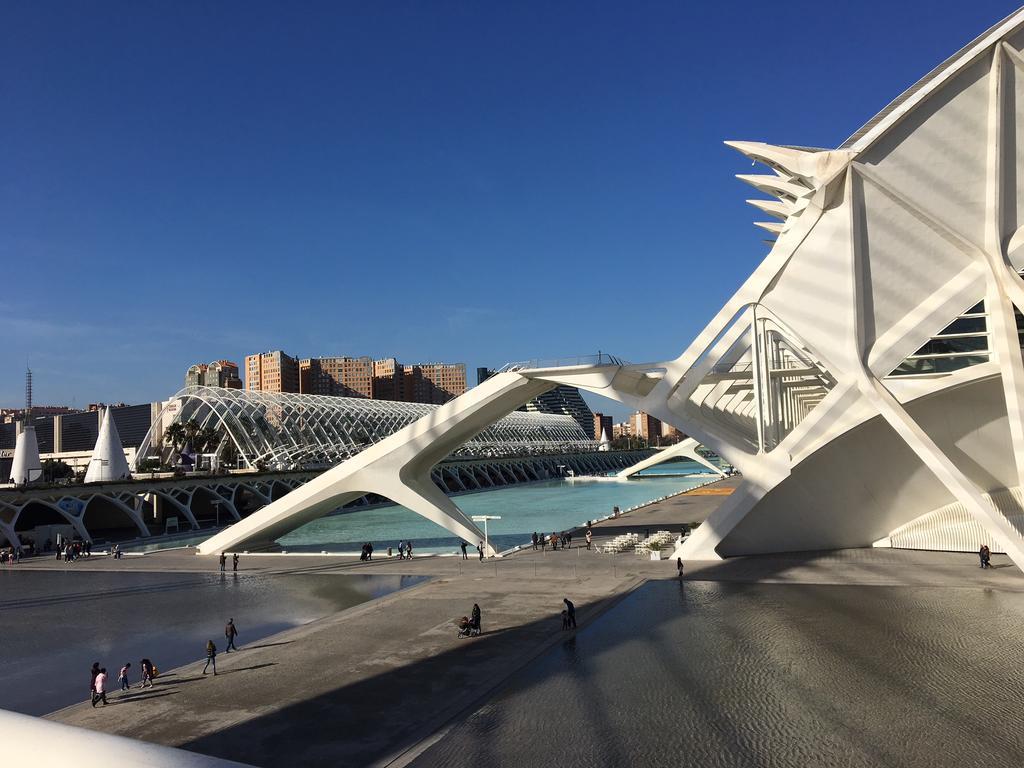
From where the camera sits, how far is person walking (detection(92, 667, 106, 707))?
35.2ft

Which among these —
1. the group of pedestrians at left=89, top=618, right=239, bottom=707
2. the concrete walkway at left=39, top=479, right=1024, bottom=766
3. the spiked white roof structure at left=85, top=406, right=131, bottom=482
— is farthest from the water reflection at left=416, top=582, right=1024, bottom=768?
the spiked white roof structure at left=85, top=406, right=131, bottom=482

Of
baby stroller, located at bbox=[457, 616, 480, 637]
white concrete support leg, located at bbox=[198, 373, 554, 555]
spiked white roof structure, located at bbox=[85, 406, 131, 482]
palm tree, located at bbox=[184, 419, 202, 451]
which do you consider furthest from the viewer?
palm tree, located at bbox=[184, 419, 202, 451]

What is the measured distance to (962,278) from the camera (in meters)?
18.1

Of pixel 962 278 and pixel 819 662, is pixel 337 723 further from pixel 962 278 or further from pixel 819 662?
pixel 962 278

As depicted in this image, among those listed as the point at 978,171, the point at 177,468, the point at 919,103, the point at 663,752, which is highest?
the point at 919,103

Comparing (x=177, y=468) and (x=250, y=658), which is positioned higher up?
(x=177, y=468)

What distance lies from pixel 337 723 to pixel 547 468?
93.8m

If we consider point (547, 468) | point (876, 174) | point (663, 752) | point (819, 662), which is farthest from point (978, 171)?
point (547, 468)

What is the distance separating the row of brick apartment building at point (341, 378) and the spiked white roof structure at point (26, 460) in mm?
107276

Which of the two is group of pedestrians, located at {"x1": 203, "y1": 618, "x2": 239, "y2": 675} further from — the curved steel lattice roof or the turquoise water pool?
the curved steel lattice roof

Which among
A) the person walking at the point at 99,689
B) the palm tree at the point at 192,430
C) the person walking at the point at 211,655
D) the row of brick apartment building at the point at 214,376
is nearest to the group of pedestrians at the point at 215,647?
the person walking at the point at 211,655

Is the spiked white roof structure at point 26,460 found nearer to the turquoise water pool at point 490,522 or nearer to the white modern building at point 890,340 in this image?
the turquoise water pool at point 490,522

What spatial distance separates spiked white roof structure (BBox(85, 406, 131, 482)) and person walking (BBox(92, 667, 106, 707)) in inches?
1485

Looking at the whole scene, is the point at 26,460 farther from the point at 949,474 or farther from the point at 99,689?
the point at 949,474
